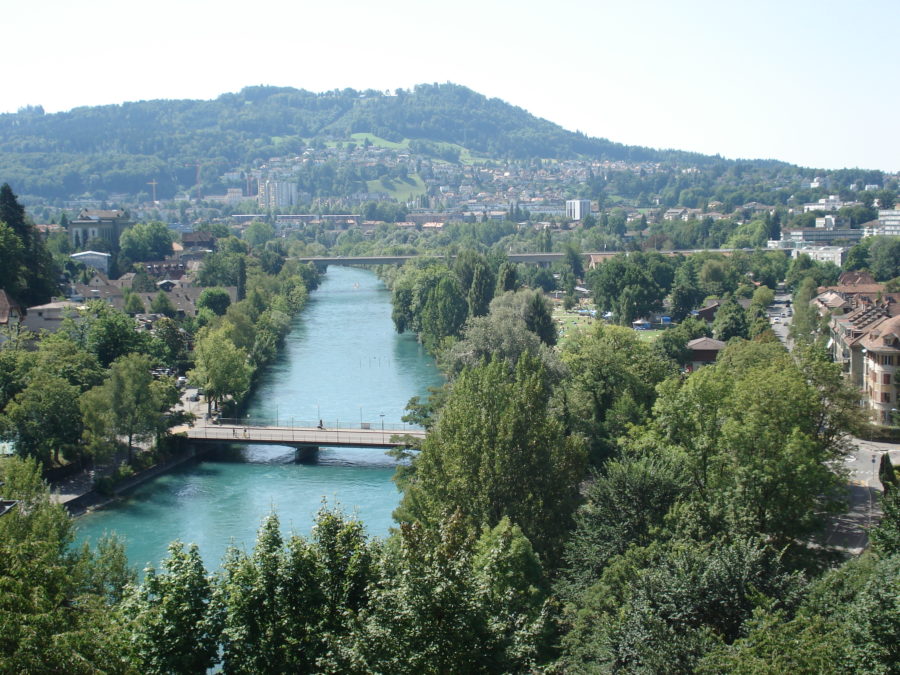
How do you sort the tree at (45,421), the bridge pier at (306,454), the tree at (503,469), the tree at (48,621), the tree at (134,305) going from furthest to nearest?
the tree at (134,305) → the bridge pier at (306,454) → the tree at (45,421) → the tree at (503,469) → the tree at (48,621)

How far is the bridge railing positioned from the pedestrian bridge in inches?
1.6

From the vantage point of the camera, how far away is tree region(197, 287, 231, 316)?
42562 mm

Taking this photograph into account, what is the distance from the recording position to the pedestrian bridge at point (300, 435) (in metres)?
23.8

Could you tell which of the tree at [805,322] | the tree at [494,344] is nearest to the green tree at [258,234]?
the tree at [805,322]

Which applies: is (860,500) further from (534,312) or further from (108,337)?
(108,337)

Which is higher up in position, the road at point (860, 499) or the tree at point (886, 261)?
the tree at point (886, 261)

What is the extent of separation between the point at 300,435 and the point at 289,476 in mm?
2018

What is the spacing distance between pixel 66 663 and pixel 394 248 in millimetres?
73538

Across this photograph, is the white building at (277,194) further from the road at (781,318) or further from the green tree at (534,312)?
the green tree at (534,312)

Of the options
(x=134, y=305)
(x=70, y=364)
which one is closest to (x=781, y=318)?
(x=134, y=305)

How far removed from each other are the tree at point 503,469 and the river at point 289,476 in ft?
4.65

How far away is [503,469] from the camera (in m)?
13.6

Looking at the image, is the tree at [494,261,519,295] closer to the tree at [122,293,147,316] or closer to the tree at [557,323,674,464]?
the tree at [122,293,147,316]

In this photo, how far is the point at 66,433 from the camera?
843 inches
